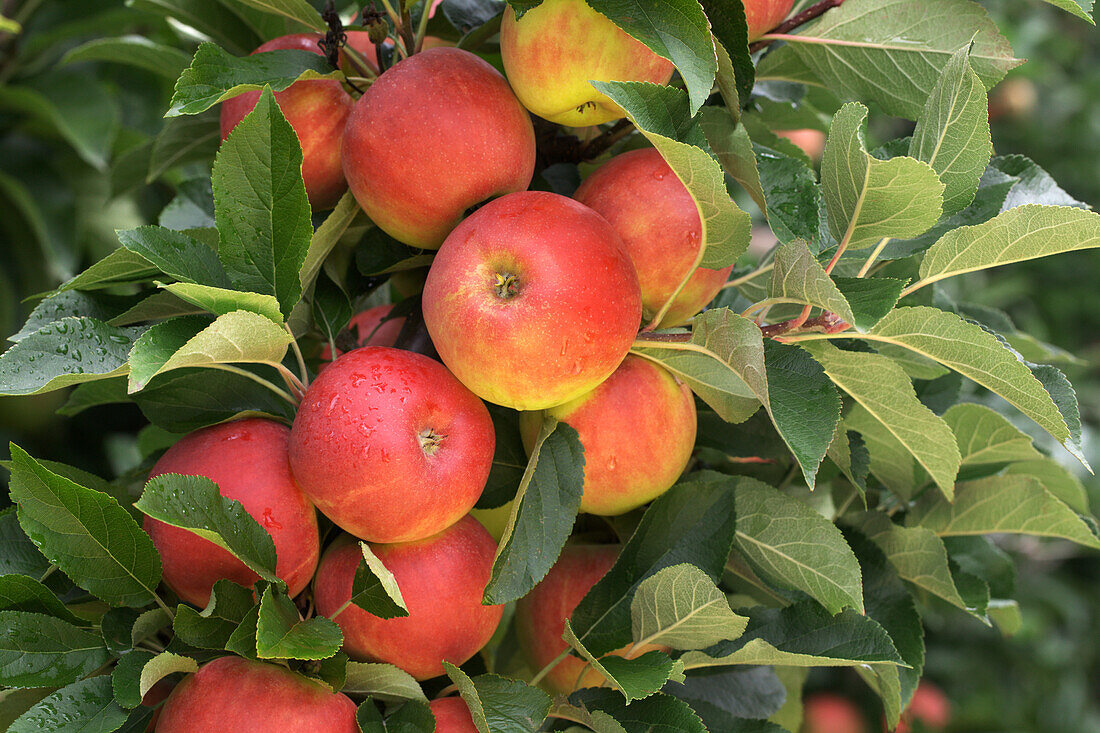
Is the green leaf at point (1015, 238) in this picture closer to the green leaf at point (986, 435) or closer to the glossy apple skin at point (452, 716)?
the green leaf at point (986, 435)

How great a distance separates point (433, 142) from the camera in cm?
47

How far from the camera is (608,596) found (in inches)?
20.3

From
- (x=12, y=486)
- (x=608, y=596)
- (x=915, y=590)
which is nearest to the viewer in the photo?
(x=12, y=486)

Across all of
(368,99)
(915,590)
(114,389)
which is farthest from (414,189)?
(915,590)

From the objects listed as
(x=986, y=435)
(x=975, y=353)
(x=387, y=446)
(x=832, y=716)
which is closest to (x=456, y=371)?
(x=387, y=446)

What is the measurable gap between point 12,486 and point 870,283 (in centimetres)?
43

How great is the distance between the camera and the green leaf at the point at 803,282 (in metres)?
0.40

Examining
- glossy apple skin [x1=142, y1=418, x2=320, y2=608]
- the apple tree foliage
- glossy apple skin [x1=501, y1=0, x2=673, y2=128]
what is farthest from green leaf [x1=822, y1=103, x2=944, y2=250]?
glossy apple skin [x1=142, y1=418, x2=320, y2=608]

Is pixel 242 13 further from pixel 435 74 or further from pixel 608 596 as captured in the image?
pixel 608 596

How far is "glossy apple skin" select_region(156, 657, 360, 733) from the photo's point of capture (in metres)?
0.43

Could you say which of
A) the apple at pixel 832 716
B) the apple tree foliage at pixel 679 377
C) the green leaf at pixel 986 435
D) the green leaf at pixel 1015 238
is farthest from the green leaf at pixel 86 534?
the apple at pixel 832 716

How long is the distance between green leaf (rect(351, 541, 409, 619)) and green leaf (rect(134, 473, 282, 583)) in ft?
0.14

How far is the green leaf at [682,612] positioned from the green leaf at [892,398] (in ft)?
0.45

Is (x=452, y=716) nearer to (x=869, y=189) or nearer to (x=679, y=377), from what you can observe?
(x=679, y=377)
